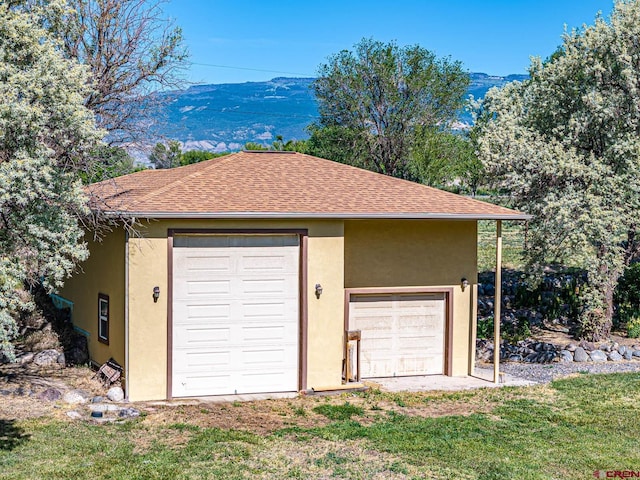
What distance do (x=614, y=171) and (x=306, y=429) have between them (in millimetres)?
12136

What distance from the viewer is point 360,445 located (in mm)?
10430

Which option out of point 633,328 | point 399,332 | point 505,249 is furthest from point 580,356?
point 505,249

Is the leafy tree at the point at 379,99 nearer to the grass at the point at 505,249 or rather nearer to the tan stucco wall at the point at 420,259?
the grass at the point at 505,249

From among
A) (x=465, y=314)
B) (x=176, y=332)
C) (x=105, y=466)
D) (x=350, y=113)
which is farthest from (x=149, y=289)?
(x=350, y=113)

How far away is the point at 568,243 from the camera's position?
18.5 metres

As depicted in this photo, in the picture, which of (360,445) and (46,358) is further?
(46,358)

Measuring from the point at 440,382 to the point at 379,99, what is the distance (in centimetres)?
2365

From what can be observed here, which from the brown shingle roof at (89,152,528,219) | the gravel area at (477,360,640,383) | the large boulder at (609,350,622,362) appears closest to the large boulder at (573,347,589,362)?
the gravel area at (477,360,640,383)

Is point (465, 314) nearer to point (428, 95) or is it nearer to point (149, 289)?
point (149, 289)

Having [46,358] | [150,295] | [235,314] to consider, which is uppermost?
[150,295]

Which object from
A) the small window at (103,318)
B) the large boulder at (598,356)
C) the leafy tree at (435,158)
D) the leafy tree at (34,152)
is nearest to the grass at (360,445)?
the leafy tree at (34,152)

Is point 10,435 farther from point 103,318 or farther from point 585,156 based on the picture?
point 585,156

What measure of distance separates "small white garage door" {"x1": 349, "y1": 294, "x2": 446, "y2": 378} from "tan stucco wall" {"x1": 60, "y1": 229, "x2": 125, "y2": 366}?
4510mm

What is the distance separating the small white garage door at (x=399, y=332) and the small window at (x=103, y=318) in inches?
185
